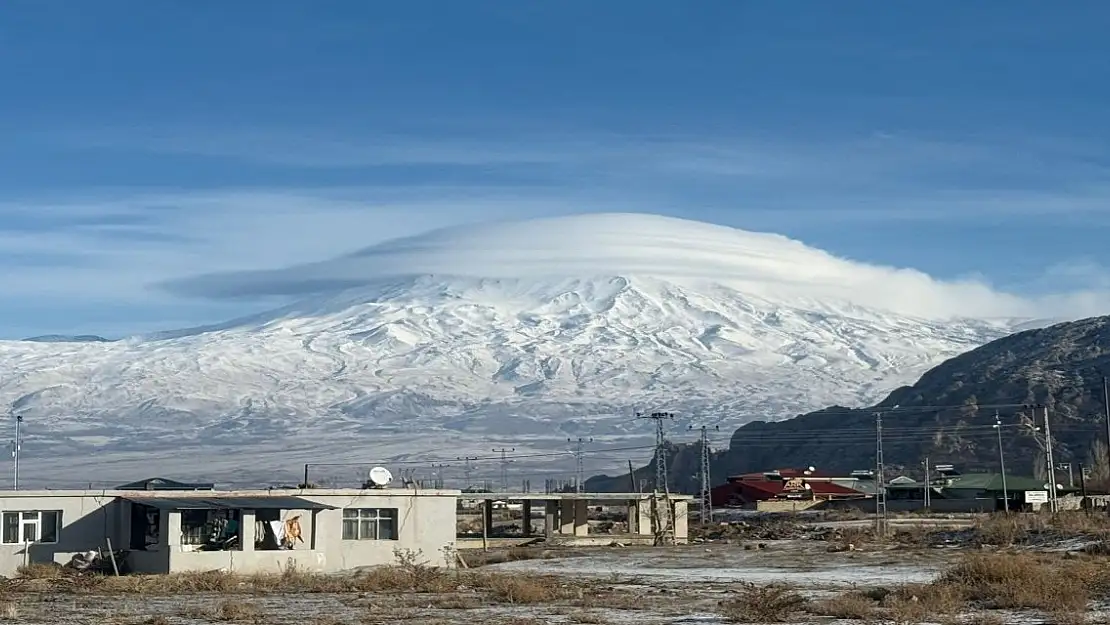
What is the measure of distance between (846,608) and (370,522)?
24.8 metres

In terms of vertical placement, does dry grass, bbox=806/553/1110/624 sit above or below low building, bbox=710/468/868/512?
below

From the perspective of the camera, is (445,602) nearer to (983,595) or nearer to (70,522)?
(983,595)

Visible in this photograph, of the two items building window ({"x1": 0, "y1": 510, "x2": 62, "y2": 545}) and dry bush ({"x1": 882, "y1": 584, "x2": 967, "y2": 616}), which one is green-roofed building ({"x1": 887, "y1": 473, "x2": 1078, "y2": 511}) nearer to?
building window ({"x1": 0, "y1": 510, "x2": 62, "y2": 545})

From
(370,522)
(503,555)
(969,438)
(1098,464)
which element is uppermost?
(969,438)

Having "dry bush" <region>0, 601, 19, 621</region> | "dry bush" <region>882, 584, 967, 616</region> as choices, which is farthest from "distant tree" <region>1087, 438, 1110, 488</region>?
"dry bush" <region>0, 601, 19, 621</region>

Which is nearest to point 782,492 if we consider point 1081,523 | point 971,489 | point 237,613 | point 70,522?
point 971,489

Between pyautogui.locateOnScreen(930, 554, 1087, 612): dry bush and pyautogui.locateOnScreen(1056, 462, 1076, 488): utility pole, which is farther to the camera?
pyautogui.locateOnScreen(1056, 462, 1076, 488): utility pole

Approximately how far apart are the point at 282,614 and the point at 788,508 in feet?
286

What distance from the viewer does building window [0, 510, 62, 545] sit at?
5003cm

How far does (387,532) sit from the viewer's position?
54.1 metres

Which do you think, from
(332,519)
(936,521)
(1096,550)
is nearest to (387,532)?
(332,519)

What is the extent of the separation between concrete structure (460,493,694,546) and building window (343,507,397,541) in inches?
628

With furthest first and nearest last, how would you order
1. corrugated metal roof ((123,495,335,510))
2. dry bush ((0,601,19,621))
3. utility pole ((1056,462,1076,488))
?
utility pole ((1056,462,1076,488)) < corrugated metal roof ((123,495,335,510)) < dry bush ((0,601,19,621))

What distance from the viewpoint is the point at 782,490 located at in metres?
122
